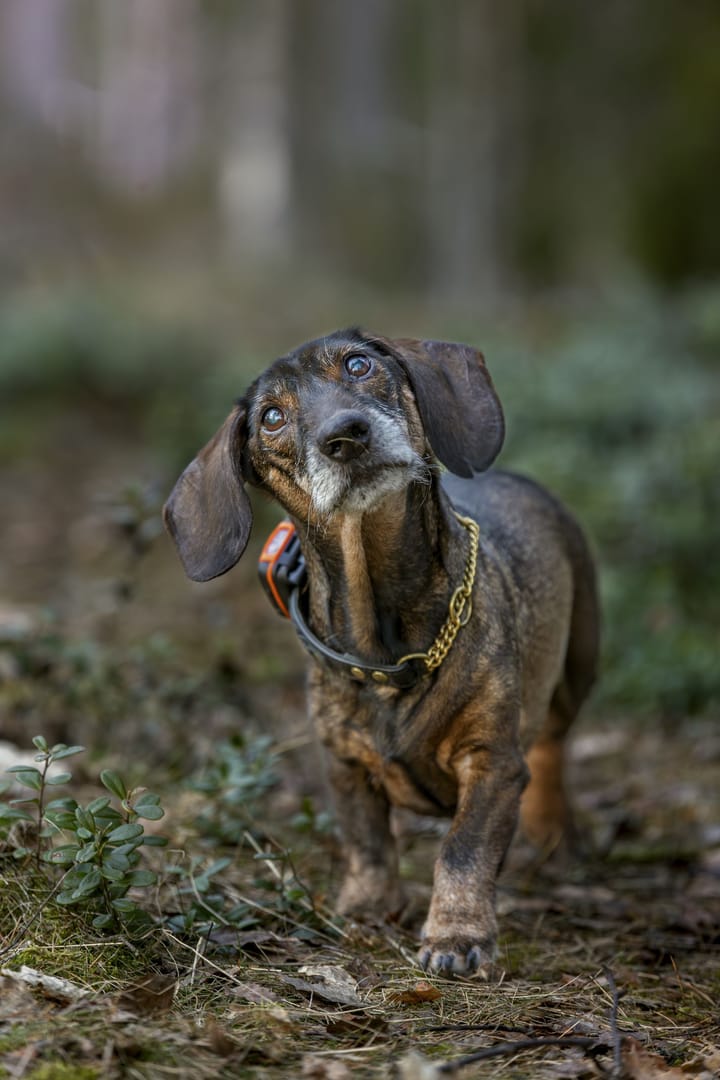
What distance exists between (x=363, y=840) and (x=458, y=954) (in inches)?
27.6

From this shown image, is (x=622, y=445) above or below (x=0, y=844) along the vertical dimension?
below

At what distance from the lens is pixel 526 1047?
3039 mm

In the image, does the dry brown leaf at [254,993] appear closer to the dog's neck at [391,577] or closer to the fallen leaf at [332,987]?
the fallen leaf at [332,987]

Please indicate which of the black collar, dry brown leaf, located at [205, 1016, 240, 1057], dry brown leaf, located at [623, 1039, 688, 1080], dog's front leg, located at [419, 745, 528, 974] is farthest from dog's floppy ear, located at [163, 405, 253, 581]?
dry brown leaf, located at [623, 1039, 688, 1080]

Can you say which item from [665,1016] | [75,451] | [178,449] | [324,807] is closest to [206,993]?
[665,1016]

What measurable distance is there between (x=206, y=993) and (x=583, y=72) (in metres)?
21.9

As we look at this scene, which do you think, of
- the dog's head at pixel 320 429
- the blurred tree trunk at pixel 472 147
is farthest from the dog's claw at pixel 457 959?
the blurred tree trunk at pixel 472 147

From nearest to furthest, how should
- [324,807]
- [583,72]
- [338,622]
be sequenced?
1. [338,622]
2. [324,807]
3. [583,72]

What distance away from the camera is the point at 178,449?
11.1 meters

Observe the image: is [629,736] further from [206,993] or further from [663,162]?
[663,162]

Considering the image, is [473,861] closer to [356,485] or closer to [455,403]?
[356,485]

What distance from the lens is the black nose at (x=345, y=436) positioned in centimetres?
371

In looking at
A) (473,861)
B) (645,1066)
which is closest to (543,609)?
(473,861)

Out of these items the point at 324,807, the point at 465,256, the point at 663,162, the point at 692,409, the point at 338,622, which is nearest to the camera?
the point at 338,622
